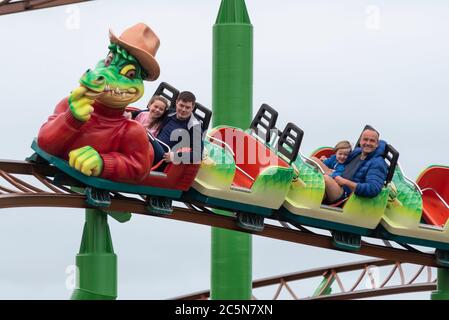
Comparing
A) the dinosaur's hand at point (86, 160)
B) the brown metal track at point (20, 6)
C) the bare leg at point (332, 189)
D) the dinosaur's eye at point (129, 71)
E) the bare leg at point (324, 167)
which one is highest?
the brown metal track at point (20, 6)

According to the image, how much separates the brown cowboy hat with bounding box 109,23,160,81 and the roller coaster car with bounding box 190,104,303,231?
70 centimetres

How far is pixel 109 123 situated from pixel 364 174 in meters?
2.06

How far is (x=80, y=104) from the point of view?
32.6 feet

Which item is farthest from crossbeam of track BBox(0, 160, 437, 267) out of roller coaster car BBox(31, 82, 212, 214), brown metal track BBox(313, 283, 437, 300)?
brown metal track BBox(313, 283, 437, 300)

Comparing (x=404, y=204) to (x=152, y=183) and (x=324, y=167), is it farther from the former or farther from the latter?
(x=152, y=183)

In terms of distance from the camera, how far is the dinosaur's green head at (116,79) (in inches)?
393

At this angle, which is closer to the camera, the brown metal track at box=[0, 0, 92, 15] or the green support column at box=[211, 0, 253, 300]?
the green support column at box=[211, 0, 253, 300]

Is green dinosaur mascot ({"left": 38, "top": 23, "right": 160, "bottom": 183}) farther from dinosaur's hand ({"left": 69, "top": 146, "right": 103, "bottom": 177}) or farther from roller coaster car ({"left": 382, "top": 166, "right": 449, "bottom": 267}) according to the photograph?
roller coaster car ({"left": 382, "top": 166, "right": 449, "bottom": 267})

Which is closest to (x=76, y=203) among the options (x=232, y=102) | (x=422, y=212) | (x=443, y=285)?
(x=232, y=102)

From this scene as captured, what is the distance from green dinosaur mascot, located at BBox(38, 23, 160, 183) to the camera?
1001cm

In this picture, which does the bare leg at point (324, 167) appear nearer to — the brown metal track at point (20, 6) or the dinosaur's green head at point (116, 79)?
the dinosaur's green head at point (116, 79)

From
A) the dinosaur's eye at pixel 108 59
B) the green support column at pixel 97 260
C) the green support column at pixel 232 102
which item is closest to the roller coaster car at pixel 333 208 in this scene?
the green support column at pixel 232 102

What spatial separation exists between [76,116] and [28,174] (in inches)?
30.3

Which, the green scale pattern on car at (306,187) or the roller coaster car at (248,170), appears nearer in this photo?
the roller coaster car at (248,170)
